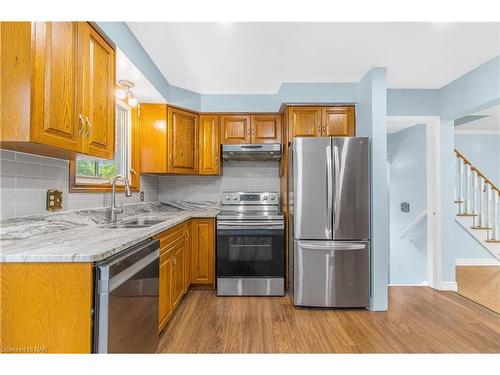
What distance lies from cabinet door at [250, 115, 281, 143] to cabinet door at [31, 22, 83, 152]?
2.19 metres

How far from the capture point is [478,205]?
424 centimetres

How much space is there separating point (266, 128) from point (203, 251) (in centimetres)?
173

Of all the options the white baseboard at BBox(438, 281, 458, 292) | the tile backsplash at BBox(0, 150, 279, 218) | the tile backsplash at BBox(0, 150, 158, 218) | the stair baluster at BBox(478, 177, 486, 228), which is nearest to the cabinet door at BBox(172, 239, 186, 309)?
the tile backsplash at BBox(0, 150, 279, 218)

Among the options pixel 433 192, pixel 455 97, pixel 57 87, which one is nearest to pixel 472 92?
pixel 455 97

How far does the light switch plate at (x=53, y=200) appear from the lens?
1633 mm

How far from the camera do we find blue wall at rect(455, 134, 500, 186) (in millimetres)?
4660

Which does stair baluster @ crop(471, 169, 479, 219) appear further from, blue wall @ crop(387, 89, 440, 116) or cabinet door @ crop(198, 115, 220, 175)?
cabinet door @ crop(198, 115, 220, 175)

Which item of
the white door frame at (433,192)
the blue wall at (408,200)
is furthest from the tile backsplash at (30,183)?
the blue wall at (408,200)

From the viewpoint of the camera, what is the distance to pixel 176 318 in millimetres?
2371

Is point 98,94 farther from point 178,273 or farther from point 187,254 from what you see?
point 187,254

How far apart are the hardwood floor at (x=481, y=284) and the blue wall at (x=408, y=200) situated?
22.7 inches

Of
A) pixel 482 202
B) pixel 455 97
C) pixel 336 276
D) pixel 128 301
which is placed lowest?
pixel 336 276

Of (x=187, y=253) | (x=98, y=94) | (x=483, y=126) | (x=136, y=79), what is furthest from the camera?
(x=483, y=126)

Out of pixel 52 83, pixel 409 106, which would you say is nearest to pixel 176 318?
pixel 52 83
